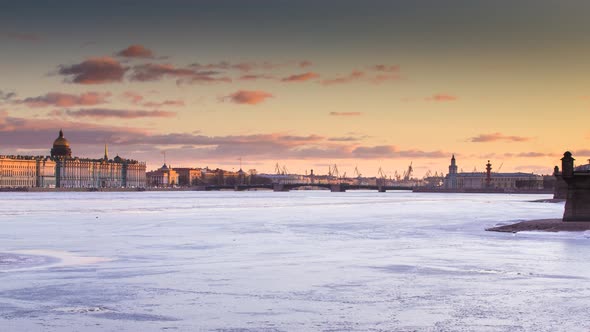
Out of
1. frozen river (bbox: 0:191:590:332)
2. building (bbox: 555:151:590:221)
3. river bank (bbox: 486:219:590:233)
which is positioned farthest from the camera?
building (bbox: 555:151:590:221)

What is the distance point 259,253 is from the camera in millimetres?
23797

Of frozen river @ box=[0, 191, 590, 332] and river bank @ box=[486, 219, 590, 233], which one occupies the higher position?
river bank @ box=[486, 219, 590, 233]

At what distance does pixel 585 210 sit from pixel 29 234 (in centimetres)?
2430

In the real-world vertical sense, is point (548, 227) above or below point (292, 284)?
above

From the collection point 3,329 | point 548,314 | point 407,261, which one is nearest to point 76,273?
point 3,329

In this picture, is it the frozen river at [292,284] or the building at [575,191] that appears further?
the building at [575,191]

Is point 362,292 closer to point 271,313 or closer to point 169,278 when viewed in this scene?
point 271,313

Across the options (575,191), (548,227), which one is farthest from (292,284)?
(575,191)

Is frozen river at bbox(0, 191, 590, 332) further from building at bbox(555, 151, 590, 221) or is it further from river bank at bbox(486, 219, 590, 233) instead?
building at bbox(555, 151, 590, 221)

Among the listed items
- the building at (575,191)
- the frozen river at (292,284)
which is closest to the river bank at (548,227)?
the building at (575,191)

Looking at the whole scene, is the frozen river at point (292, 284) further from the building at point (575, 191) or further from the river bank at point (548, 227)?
the building at point (575, 191)

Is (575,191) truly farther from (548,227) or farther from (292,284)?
(292,284)

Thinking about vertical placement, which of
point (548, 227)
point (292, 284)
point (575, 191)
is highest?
point (575, 191)

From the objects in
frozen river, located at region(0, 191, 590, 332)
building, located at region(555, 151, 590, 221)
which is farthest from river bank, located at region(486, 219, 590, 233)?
frozen river, located at region(0, 191, 590, 332)
